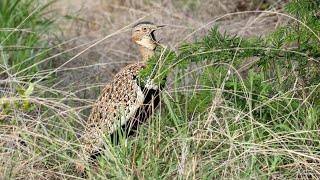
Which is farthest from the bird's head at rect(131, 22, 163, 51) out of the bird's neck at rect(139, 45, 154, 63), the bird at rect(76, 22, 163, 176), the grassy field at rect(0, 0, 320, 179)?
the grassy field at rect(0, 0, 320, 179)

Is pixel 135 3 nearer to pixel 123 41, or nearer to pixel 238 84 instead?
pixel 123 41

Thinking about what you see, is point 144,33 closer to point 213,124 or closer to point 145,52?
point 145,52

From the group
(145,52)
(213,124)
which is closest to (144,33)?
(145,52)

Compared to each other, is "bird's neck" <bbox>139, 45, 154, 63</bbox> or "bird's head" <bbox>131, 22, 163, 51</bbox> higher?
"bird's head" <bbox>131, 22, 163, 51</bbox>

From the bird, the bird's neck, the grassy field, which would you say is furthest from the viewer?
the bird's neck

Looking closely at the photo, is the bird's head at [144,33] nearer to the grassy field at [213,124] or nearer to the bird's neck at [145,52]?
the bird's neck at [145,52]

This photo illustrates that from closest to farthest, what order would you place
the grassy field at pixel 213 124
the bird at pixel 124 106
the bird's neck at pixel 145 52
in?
the grassy field at pixel 213 124, the bird at pixel 124 106, the bird's neck at pixel 145 52

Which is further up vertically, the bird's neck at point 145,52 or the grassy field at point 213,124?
the bird's neck at point 145,52

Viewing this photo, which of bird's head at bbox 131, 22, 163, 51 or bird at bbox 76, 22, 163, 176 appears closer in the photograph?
bird at bbox 76, 22, 163, 176

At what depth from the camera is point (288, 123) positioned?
533 cm

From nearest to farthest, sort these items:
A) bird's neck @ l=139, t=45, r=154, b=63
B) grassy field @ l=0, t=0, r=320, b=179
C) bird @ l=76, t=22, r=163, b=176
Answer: grassy field @ l=0, t=0, r=320, b=179, bird @ l=76, t=22, r=163, b=176, bird's neck @ l=139, t=45, r=154, b=63

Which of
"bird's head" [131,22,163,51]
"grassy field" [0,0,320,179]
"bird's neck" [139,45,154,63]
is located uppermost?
"bird's head" [131,22,163,51]

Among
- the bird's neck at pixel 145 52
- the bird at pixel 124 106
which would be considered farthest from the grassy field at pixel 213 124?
the bird's neck at pixel 145 52

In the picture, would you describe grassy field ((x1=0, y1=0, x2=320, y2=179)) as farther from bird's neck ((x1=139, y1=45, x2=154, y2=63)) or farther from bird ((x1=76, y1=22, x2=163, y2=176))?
bird's neck ((x1=139, y1=45, x2=154, y2=63))
